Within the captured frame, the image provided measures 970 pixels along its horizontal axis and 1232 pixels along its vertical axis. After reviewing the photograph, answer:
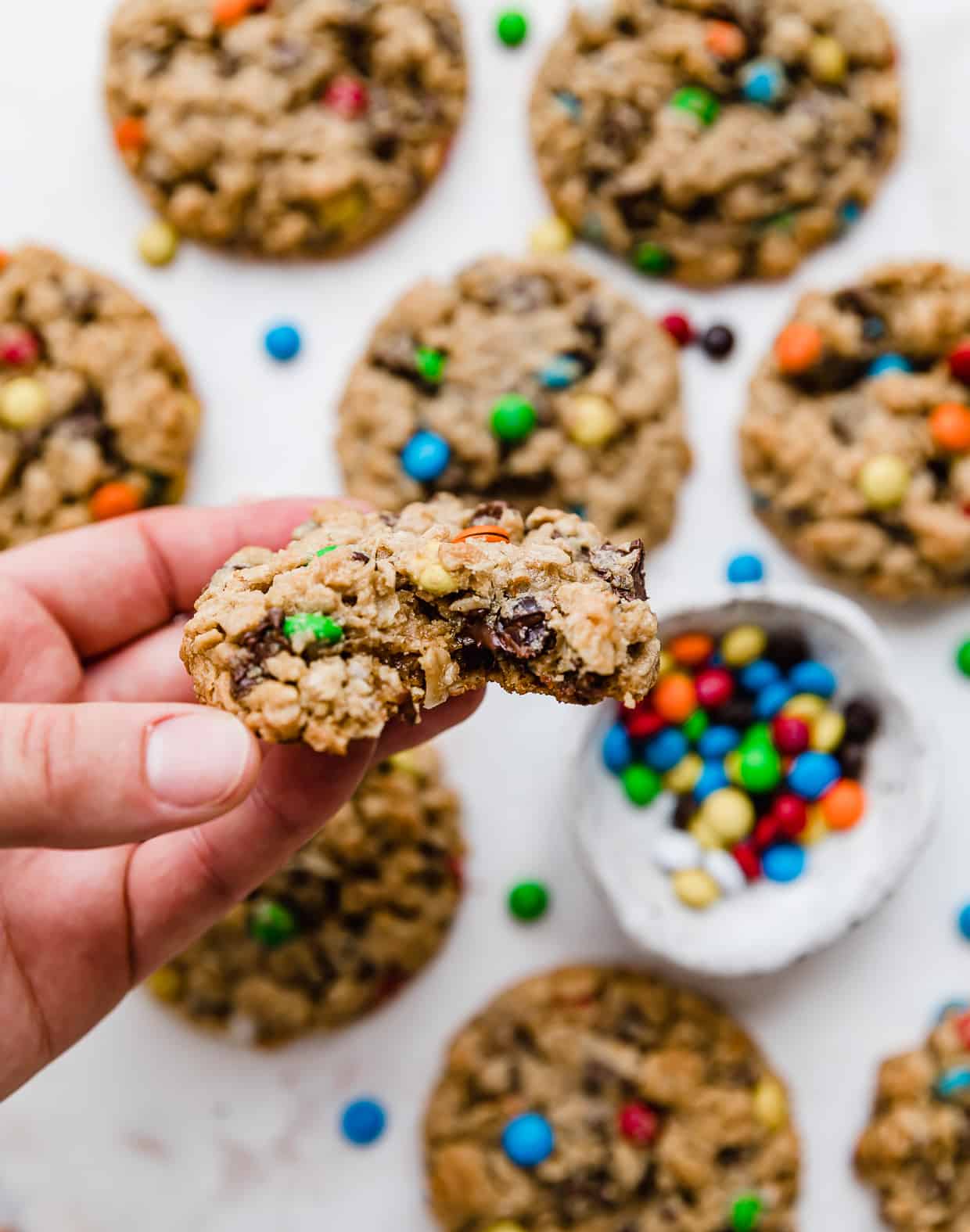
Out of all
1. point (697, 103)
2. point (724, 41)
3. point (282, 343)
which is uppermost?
point (724, 41)

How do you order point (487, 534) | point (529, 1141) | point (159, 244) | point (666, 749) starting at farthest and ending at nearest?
point (159, 244) → point (666, 749) → point (529, 1141) → point (487, 534)

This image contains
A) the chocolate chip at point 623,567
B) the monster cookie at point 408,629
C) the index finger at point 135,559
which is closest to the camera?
the monster cookie at point 408,629

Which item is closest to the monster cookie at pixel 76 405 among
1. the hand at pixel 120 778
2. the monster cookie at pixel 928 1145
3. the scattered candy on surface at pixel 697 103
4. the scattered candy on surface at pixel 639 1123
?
the hand at pixel 120 778

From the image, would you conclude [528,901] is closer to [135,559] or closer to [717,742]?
[717,742]

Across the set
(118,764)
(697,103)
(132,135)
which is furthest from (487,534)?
(132,135)

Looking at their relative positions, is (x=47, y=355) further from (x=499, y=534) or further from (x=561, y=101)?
(x=499, y=534)

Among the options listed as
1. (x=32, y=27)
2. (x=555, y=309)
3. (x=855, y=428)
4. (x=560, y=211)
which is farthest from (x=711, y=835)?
(x=32, y=27)

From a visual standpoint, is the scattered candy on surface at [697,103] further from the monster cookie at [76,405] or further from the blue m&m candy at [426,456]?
the monster cookie at [76,405]
